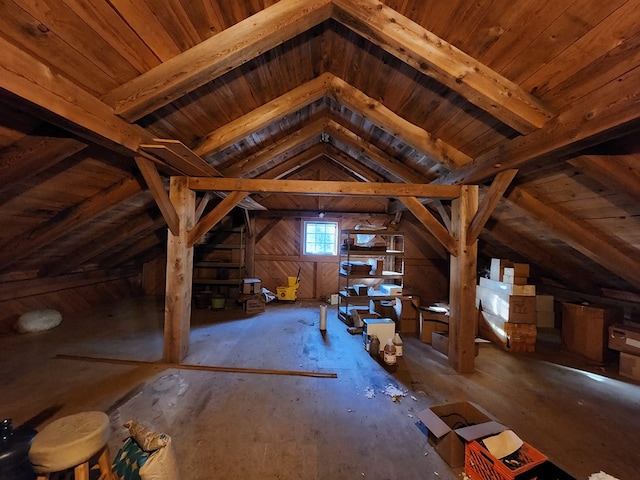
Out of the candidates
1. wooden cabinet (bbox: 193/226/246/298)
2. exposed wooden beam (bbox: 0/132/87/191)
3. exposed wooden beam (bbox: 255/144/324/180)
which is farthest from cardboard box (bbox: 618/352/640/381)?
wooden cabinet (bbox: 193/226/246/298)

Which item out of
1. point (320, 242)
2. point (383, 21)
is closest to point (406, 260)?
point (320, 242)

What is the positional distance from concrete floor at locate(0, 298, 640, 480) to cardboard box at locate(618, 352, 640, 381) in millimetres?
201

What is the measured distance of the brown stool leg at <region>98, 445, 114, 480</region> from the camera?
124 cm

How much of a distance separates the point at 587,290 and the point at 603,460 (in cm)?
309

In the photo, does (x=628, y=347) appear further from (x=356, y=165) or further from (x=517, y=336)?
(x=356, y=165)

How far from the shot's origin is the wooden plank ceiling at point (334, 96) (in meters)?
1.38

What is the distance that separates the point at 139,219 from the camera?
161 inches

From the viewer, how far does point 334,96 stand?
284cm

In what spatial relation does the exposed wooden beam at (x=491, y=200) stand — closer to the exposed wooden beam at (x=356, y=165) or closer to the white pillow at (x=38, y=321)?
the exposed wooden beam at (x=356, y=165)

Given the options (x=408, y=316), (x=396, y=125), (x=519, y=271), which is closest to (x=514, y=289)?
(x=519, y=271)

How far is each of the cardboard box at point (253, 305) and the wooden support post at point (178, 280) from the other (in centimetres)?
206

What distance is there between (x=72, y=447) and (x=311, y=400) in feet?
5.41

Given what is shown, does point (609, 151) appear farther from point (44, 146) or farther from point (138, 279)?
point (138, 279)

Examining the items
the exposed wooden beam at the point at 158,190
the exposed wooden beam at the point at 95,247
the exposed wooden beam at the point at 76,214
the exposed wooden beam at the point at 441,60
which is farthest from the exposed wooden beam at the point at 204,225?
the exposed wooden beam at the point at 441,60
